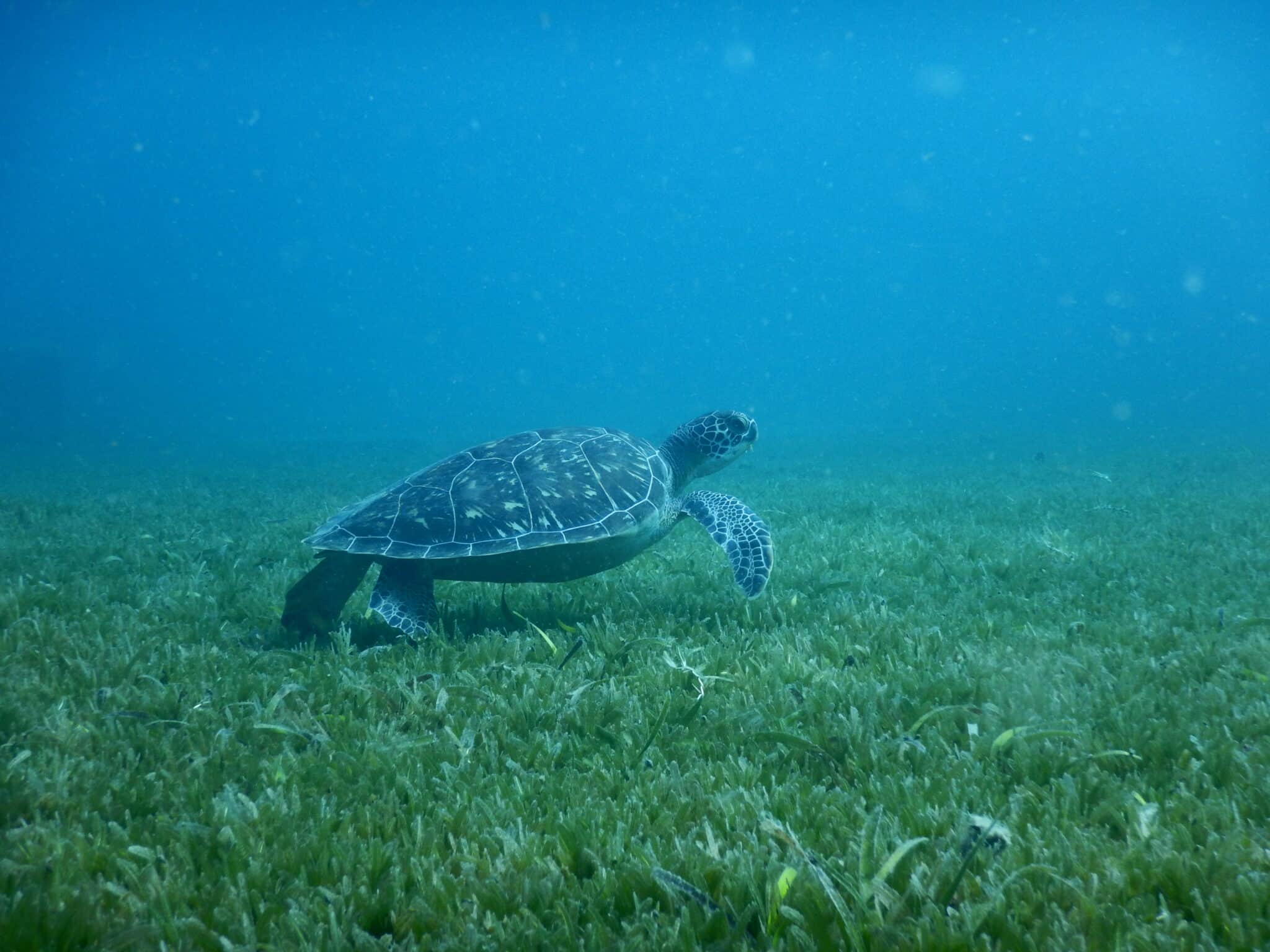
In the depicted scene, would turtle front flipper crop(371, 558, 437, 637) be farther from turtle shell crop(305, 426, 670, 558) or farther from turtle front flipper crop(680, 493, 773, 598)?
turtle front flipper crop(680, 493, 773, 598)

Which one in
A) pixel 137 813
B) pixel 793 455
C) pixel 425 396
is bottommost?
pixel 425 396

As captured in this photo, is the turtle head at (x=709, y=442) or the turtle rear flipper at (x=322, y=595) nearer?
the turtle rear flipper at (x=322, y=595)

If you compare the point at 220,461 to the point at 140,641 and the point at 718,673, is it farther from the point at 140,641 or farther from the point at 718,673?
the point at 718,673

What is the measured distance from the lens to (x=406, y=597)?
5.58m

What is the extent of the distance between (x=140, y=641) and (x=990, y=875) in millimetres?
5552

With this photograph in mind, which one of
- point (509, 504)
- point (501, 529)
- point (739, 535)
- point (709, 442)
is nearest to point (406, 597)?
point (501, 529)

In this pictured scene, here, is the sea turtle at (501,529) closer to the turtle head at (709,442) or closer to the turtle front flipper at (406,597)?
the turtle front flipper at (406,597)

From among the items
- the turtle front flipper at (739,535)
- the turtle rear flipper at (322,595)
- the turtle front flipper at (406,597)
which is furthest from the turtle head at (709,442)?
the turtle rear flipper at (322,595)

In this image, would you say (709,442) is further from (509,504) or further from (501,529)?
(501,529)

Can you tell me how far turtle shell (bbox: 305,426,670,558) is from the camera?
533cm

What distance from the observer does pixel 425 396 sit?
135 m

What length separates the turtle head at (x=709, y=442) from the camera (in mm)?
7457

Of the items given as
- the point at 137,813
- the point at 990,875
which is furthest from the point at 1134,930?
the point at 137,813

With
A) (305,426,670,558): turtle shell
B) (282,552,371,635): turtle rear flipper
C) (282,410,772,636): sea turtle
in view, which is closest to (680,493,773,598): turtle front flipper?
(282,410,772,636): sea turtle
